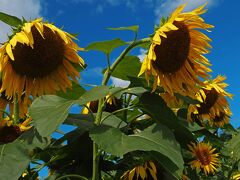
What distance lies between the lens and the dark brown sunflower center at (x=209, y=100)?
3133 mm

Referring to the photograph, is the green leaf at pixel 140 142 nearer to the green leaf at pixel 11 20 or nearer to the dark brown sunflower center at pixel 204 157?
the green leaf at pixel 11 20

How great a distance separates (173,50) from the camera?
2.08 m

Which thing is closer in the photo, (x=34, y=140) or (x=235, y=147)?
(x=34, y=140)

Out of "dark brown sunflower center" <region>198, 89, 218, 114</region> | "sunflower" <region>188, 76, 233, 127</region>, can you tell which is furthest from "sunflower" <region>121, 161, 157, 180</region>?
"dark brown sunflower center" <region>198, 89, 218, 114</region>

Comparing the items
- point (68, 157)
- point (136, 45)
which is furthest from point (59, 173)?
point (136, 45)

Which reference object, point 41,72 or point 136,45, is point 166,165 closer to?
point 136,45

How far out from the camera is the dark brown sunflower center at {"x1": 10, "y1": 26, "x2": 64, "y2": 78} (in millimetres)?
2205

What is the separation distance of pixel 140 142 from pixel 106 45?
0.52 metres

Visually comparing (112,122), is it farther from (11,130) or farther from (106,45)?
(11,130)

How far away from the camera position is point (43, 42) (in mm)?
2217

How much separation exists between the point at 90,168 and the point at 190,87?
615 millimetres

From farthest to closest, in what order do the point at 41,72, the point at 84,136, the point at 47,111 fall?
the point at 41,72 → the point at 84,136 → the point at 47,111

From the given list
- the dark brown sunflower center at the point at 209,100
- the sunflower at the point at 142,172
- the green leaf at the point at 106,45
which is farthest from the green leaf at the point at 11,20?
the dark brown sunflower center at the point at 209,100

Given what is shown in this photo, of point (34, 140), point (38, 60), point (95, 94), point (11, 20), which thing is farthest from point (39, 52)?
point (95, 94)
